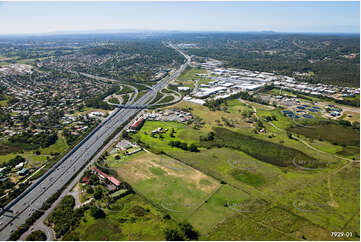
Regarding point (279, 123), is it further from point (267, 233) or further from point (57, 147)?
point (57, 147)

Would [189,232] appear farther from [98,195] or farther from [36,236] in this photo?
[36,236]

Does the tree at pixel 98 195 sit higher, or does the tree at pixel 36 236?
the tree at pixel 98 195

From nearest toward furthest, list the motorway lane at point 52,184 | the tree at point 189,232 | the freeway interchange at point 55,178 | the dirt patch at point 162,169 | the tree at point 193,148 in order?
the tree at point 189,232 → the motorway lane at point 52,184 → the freeway interchange at point 55,178 → the dirt patch at point 162,169 → the tree at point 193,148

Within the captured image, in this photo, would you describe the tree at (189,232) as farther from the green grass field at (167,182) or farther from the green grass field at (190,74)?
the green grass field at (190,74)

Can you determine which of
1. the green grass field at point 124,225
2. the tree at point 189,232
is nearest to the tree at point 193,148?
the green grass field at point 124,225

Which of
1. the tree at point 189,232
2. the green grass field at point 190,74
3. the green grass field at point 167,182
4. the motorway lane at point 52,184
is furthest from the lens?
the green grass field at point 190,74

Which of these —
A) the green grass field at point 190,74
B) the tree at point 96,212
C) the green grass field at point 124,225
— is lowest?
the green grass field at point 124,225

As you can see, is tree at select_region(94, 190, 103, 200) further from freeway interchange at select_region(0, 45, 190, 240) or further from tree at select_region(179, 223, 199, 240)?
tree at select_region(179, 223, 199, 240)

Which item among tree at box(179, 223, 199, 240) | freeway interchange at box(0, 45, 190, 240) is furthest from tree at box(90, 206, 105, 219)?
tree at box(179, 223, 199, 240)

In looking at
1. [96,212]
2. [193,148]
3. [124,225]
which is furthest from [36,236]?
[193,148]
